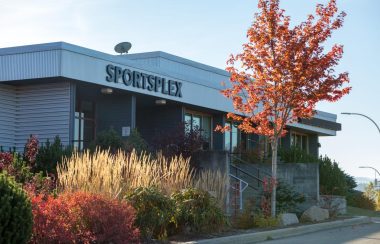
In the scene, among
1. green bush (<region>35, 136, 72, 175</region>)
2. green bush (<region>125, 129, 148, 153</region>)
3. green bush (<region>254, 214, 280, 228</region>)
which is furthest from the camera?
green bush (<region>125, 129, 148, 153</region>)

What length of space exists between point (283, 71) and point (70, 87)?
313 inches

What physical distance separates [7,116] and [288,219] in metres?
11.0

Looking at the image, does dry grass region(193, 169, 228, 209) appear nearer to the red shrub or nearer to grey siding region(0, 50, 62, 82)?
the red shrub

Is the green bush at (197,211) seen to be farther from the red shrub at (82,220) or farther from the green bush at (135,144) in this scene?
the green bush at (135,144)

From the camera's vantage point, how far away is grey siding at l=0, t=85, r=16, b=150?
22266mm

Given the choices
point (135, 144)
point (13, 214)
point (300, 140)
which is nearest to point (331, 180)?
point (135, 144)

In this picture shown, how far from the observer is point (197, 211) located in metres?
13.0

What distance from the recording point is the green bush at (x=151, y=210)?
1202 cm

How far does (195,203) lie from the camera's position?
42.9ft

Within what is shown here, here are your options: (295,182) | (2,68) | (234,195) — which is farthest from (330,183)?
(2,68)

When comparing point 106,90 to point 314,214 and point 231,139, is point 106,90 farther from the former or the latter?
point 231,139

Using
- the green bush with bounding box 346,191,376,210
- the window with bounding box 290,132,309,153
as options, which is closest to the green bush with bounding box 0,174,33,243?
the green bush with bounding box 346,191,376,210

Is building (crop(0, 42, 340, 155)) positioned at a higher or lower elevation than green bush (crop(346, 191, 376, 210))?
higher

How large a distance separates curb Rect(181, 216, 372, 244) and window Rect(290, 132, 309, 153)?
2077 centimetres
